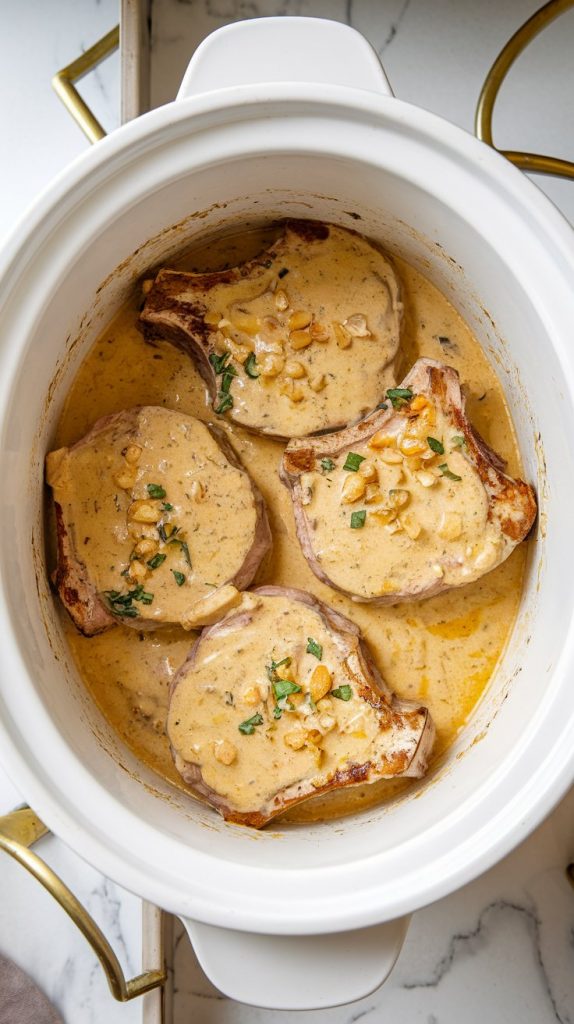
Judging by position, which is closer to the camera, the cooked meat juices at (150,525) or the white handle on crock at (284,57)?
the white handle on crock at (284,57)

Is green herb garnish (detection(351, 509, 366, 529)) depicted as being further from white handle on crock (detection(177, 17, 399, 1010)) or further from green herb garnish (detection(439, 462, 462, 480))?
white handle on crock (detection(177, 17, 399, 1010))

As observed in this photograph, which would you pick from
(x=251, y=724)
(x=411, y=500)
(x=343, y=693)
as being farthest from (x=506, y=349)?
(x=251, y=724)

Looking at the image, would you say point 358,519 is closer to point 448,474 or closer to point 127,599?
point 448,474

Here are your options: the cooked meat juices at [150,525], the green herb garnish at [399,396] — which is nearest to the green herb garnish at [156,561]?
the cooked meat juices at [150,525]

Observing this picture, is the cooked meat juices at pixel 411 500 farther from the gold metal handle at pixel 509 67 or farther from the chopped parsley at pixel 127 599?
the gold metal handle at pixel 509 67

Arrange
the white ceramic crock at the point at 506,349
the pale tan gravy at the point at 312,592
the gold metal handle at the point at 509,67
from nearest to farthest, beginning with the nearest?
the white ceramic crock at the point at 506,349 < the gold metal handle at the point at 509,67 < the pale tan gravy at the point at 312,592

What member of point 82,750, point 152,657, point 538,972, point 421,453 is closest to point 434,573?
point 421,453
